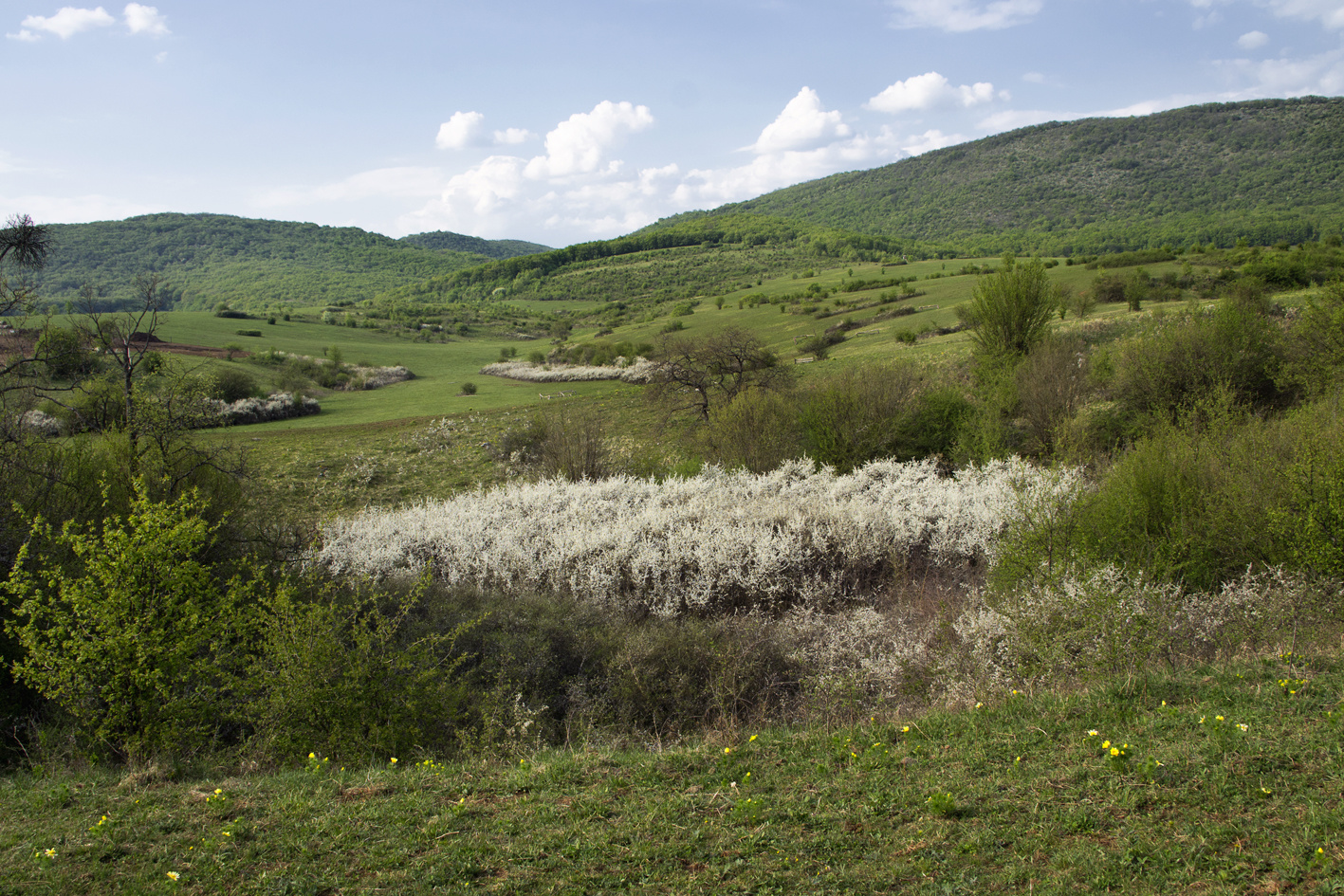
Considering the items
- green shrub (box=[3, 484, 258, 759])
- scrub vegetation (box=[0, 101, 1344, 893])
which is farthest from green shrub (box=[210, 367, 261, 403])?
green shrub (box=[3, 484, 258, 759])

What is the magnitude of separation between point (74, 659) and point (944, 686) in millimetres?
9234

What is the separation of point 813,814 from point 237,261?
17012 centimetres

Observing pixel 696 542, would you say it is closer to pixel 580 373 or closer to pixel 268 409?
pixel 268 409

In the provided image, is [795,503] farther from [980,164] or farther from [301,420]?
[980,164]

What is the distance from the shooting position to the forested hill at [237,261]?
114m

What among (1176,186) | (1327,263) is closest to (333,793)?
(1327,263)

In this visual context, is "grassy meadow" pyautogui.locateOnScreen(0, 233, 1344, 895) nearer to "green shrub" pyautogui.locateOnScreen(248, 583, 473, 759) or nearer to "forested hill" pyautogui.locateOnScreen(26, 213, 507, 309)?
"green shrub" pyautogui.locateOnScreen(248, 583, 473, 759)

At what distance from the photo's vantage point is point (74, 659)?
Result: 6695mm

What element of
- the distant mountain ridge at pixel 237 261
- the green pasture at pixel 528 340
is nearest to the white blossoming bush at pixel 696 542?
the green pasture at pixel 528 340

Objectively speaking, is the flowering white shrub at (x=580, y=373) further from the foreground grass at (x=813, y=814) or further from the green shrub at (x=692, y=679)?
the foreground grass at (x=813, y=814)

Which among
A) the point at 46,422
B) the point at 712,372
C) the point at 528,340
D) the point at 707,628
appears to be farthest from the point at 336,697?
the point at 528,340

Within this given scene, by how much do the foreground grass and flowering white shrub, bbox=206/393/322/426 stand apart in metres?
25.7

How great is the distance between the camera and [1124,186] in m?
130

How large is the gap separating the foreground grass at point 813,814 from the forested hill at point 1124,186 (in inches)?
4145
